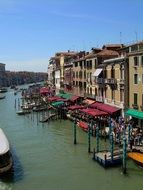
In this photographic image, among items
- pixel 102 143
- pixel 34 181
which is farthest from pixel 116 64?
pixel 34 181

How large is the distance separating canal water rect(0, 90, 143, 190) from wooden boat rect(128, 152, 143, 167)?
512 mm

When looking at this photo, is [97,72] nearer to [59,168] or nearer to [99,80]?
[99,80]

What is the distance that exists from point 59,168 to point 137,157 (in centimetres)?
630

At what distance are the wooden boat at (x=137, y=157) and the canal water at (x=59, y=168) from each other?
0.51 metres

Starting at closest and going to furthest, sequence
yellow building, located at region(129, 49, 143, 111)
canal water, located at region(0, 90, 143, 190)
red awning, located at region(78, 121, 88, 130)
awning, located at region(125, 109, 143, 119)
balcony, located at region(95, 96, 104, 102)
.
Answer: canal water, located at region(0, 90, 143, 190) < awning, located at region(125, 109, 143, 119) < yellow building, located at region(129, 49, 143, 111) < red awning, located at region(78, 121, 88, 130) < balcony, located at region(95, 96, 104, 102)

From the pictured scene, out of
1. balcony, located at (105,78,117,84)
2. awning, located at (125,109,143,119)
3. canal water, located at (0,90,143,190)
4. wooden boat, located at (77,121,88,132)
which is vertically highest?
balcony, located at (105,78,117,84)

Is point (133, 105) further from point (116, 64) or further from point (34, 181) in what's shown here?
point (34, 181)

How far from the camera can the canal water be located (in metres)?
27.0

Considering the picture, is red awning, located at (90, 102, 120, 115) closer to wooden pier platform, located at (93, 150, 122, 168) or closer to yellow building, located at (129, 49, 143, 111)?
yellow building, located at (129, 49, 143, 111)

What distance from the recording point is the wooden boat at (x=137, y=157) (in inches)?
1147

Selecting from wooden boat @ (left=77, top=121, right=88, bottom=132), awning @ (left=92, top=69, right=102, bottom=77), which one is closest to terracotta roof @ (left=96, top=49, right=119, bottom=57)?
awning @ (left=92, top=69, right=102, bottom=77)

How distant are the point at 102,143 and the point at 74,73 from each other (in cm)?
3521

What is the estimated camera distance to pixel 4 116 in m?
66.0

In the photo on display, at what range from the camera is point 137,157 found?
29.7 metres
